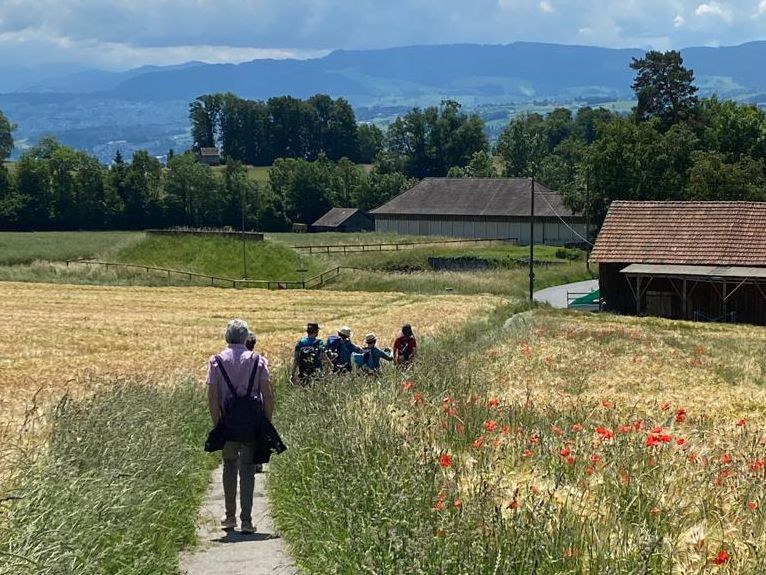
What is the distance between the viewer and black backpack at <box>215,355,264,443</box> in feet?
31.9

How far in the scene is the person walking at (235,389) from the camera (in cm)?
977

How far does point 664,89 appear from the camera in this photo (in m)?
94.6

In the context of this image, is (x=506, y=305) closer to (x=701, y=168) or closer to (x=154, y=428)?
(x=701, y=168)

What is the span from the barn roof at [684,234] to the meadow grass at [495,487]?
36.7 m

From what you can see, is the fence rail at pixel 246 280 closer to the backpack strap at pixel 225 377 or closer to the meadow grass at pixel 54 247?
the meadow grass at pixel 54 247

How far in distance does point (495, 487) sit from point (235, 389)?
3.29m

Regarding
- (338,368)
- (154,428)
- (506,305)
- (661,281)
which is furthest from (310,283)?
(154,428)

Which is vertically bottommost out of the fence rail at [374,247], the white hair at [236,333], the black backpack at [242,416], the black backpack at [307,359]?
the fence rail at [374,247]

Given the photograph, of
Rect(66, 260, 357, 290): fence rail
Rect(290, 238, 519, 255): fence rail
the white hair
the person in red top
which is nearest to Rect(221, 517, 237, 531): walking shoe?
the white hair

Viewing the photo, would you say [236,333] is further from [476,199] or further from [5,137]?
[5,137]

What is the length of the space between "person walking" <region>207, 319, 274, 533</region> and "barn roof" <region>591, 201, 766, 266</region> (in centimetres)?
4220

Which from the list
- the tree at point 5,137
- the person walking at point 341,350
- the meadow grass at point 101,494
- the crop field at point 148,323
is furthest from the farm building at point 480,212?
the tree at point 5,137

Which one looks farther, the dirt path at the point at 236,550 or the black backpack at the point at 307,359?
the black backpack at the point at 307,359

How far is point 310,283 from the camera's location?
6256 centimetres
